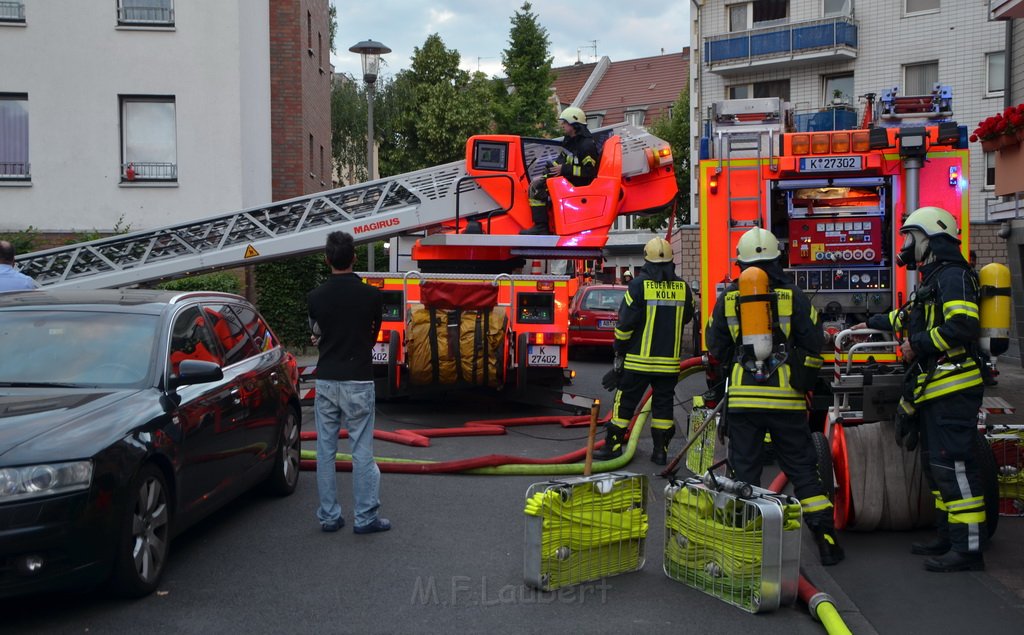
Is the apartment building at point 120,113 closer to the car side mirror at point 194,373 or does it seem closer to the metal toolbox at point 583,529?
the car side mirror at point 194,373

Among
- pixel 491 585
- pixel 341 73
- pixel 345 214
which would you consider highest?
pixel 341 73

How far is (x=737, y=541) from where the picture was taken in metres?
4.93

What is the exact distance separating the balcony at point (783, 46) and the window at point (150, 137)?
73.1 ft

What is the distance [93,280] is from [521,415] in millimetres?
5034

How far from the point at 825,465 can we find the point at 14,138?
705 inches

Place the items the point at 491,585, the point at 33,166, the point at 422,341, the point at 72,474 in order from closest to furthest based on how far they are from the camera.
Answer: the point at 72,474
the point at 491,585
the point at 422,341
the point at 33,166

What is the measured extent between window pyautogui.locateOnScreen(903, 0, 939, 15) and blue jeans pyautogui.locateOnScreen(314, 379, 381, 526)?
31.7m

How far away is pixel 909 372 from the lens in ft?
19.1

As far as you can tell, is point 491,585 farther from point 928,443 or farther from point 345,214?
point 345,214

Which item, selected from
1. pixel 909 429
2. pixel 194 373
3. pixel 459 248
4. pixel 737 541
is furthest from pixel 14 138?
pixel 737 541

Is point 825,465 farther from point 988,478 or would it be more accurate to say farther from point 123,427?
point 123,427

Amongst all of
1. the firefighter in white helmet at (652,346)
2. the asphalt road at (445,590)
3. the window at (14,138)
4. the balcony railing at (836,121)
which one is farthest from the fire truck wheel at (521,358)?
the window at (14,138)

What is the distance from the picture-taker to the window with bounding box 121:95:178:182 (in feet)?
65.4

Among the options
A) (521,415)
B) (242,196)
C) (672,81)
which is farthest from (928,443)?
(672,81)
